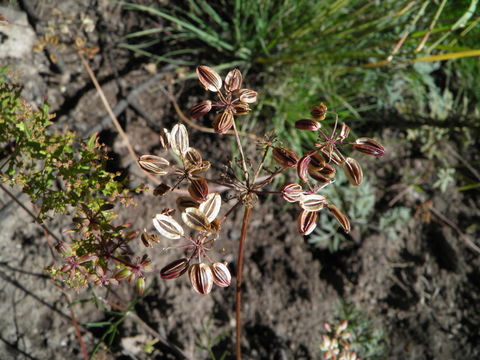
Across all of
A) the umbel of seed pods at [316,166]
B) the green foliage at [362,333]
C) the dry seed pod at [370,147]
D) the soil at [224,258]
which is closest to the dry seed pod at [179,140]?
the umbel of seed pods at [316,166]

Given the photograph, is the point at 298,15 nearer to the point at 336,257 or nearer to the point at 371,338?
the point at 336,257

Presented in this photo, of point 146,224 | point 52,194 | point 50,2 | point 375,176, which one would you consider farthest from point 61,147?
point 375,176

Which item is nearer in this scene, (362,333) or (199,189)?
(199,189)

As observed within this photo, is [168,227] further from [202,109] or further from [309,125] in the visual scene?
[309,125]

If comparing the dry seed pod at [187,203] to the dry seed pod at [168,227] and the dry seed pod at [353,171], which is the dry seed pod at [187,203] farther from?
the dry seed pod at [353,171]

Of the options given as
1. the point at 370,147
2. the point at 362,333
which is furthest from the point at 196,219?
the point at 362,333

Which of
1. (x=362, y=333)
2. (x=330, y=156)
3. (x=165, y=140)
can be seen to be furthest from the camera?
(x=362, y=333)

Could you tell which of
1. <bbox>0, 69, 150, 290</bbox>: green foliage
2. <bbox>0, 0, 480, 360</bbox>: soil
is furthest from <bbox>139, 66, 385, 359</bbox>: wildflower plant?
<bbox>0, 0, 480, 360</bbox>: soil
